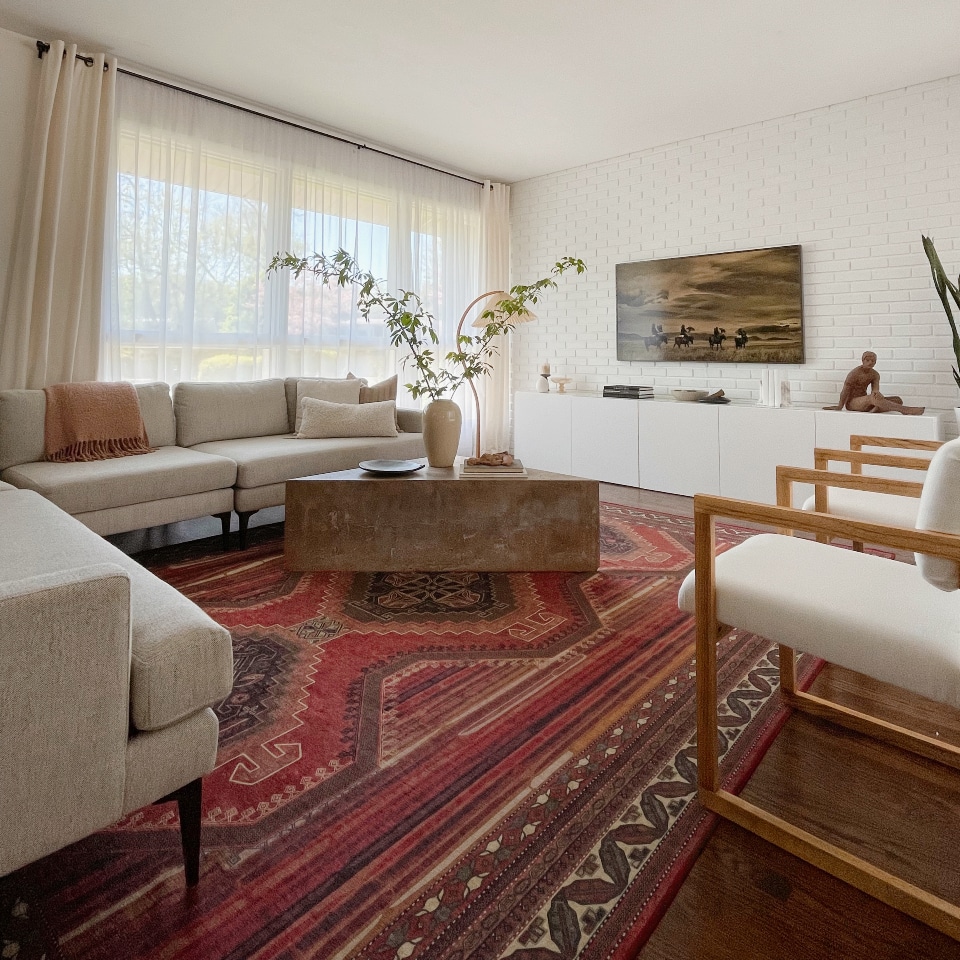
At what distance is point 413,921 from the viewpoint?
1.09 m

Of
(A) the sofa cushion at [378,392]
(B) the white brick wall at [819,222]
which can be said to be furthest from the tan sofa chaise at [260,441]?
(B) the white brick wall at [819,222]

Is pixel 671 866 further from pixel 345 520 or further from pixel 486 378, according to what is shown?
pixel 486 378

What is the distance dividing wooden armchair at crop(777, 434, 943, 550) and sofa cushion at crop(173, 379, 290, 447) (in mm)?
3109

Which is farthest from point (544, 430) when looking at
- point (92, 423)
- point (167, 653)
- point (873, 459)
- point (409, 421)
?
point (167, 653)

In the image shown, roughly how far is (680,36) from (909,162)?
66.1 inches

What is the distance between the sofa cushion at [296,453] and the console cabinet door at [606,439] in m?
1.50

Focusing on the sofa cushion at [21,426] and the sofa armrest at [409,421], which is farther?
the sofa armrest at [409,421]

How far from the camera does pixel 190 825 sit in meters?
1.14

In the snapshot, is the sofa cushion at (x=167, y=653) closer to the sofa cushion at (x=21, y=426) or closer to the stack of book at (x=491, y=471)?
the stack of book at (x=491, y=471)

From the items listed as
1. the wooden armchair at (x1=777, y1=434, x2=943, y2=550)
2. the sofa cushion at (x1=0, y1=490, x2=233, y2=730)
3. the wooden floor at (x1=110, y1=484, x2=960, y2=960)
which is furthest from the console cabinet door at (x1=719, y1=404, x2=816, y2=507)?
the sofa cushion at (x1=0, y1=490, x2=233, y2=730)

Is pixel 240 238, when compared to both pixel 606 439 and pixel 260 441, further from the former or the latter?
pixel 606 439

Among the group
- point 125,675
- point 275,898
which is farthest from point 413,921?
point 125,675

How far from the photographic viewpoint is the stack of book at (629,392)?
15.8 ft

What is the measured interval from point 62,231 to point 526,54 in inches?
106
